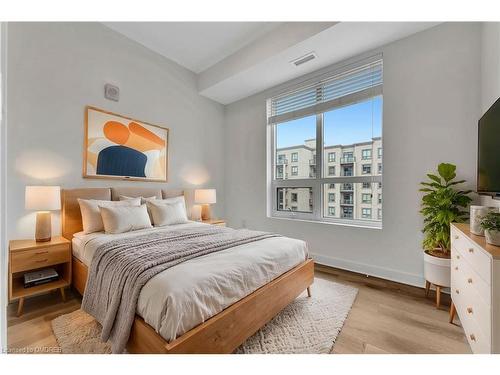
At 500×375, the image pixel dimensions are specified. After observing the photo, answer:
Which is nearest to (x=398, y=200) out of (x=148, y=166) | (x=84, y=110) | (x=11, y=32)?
(x=148, y=166)

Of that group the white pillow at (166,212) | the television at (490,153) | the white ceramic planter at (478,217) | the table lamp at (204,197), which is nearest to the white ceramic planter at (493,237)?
the white ceramic planter at (478,217)

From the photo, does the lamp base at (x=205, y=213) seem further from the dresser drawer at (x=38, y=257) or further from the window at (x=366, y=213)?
the window at (x=366, y=213)

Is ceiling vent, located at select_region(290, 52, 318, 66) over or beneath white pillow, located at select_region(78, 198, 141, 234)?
over

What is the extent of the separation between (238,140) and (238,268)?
10.0 feet

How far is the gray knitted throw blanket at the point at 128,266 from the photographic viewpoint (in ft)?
4.12

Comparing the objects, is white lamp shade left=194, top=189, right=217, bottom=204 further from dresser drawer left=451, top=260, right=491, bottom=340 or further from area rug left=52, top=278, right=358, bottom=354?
dresser drawer left=451, top=260, right=491, bottom=340

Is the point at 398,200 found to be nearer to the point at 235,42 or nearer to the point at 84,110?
the point at 235,42

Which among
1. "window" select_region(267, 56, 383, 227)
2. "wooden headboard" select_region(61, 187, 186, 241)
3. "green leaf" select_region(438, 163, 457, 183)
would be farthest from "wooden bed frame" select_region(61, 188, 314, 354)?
"green leaf" select_region(438, 163, 457, 183)

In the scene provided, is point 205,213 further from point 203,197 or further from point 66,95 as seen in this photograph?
point 66,95

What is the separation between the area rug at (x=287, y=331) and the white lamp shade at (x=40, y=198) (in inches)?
39.1

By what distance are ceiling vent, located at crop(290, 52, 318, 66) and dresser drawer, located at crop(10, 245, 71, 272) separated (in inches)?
133

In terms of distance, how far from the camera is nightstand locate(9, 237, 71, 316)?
71.6 inches

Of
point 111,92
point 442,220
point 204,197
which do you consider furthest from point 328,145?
point 111,92

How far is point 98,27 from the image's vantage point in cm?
265
